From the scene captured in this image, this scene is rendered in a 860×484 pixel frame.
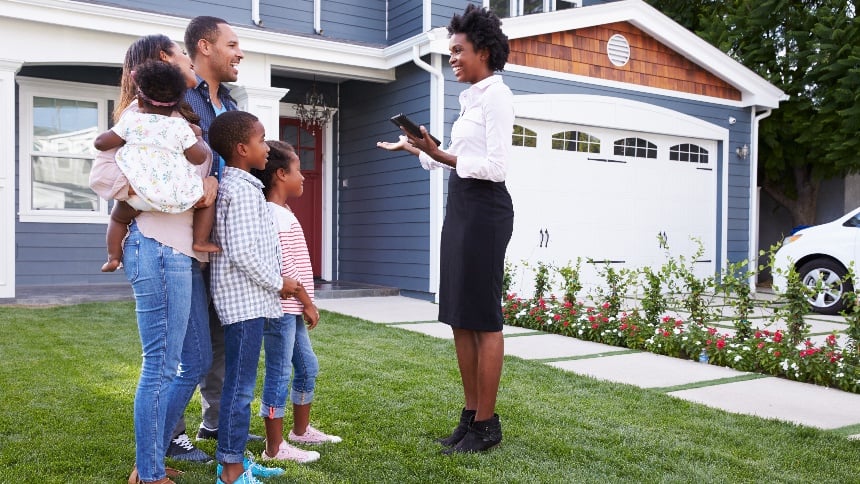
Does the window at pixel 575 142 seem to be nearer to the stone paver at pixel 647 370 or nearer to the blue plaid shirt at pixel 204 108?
the stone paver at pixel 647 370

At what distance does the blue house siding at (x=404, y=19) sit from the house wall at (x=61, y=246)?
3390mm

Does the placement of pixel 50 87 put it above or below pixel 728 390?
above

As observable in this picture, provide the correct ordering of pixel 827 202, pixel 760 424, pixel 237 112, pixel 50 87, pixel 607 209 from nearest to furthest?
pixel 237 112, pixel 760 424, pixel 50 87, pixel 607 209, pixel 827 202

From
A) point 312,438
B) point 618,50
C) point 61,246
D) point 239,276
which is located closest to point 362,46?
point 618,50

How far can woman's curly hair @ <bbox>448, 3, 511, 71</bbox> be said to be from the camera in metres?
2.93

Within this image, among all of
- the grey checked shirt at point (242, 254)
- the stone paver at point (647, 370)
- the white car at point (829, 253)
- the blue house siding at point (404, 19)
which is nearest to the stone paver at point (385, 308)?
the stone paver at point (647, 370)

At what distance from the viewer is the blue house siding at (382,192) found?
28.6ft

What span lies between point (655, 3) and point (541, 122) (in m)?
6.15

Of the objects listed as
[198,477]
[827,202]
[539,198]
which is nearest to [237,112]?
[198,477]

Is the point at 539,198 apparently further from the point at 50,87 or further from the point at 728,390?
the point at 50,87

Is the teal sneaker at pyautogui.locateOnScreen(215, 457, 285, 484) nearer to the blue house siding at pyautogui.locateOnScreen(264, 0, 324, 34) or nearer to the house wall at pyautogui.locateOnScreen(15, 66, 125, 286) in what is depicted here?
the house wall at pyautogui.locateOnScreen(15, 66, 125, 286)

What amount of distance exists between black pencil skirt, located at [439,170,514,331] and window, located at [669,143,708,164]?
26.2 ft

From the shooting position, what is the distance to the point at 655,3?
13.8m

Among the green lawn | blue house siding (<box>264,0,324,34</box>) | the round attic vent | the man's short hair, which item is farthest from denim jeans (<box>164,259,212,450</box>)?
the round attic vent
